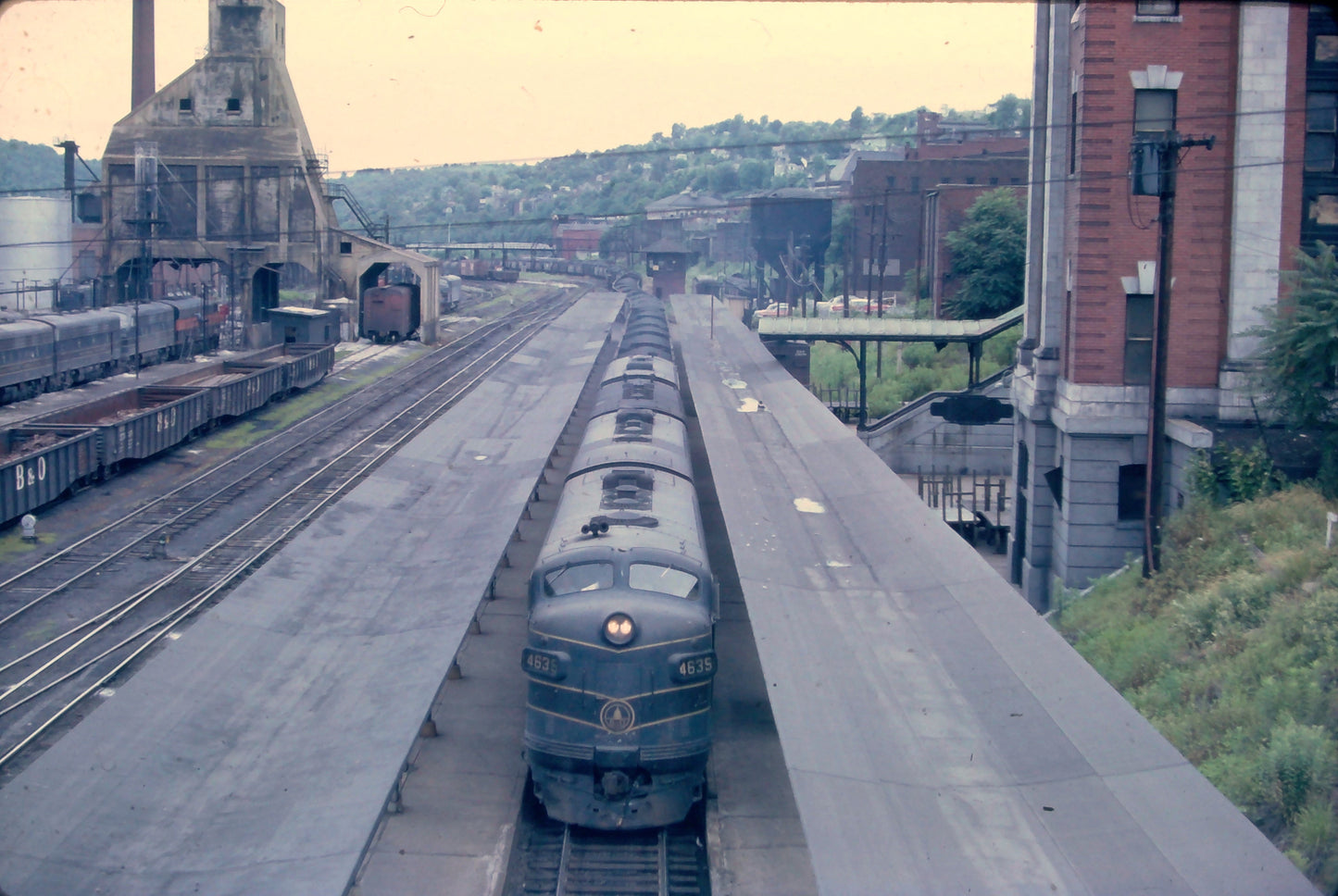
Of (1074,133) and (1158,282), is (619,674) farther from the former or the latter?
(1074,133)

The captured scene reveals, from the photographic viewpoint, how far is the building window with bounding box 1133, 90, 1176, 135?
2070 cm

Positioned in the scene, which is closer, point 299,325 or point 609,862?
point 609,862

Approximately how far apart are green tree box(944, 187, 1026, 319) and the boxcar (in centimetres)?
2987

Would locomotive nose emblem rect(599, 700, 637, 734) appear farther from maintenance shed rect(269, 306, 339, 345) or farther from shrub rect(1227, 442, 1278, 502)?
maintenance shed rect(269, 306, 339, 345)

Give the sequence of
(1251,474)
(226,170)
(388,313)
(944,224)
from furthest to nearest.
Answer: (388,313), (226,170), (944,224), (1251,474)

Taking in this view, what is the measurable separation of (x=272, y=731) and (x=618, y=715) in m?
3.19

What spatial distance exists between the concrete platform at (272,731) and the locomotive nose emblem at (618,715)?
1.66 metres

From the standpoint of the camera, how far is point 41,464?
23906 mm

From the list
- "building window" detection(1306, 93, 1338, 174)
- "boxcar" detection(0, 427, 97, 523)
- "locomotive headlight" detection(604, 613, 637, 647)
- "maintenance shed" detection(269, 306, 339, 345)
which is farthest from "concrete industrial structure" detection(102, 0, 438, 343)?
"locomotive headlight" detection(604, 613, 637, 647)

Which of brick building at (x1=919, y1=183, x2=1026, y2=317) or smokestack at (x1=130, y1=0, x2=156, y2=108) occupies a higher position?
smokestack at (x1=130, y1=0, x2=156, y2=108)

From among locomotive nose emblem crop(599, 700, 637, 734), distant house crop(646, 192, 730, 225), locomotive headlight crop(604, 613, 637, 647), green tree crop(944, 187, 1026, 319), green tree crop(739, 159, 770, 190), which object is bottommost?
locomotive nose emblem crop(599, 700, 637, 734)

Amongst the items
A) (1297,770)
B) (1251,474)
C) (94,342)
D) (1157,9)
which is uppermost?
(1157,9)

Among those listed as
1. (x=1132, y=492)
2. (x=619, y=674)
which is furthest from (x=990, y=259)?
(x=619, y=674)

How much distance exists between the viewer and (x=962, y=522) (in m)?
28.4
